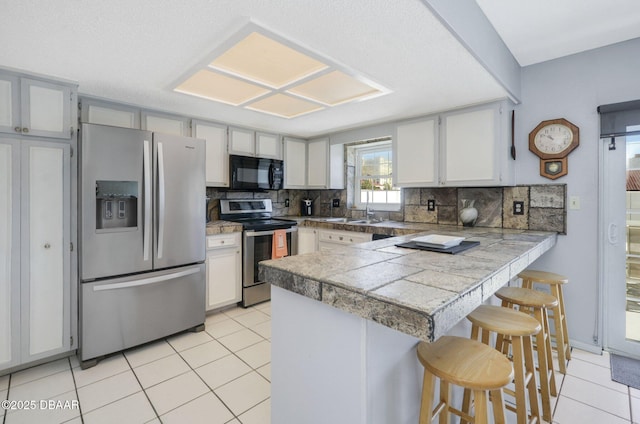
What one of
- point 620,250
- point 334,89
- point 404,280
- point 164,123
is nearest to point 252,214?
point 164,123

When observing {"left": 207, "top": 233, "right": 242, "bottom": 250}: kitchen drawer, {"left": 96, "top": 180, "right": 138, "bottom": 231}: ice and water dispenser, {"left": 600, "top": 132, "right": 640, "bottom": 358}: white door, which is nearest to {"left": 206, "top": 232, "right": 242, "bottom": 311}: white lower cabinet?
{"left": 207, "top": 233, "right": 242, "bottom": 250}: kitchen drawer

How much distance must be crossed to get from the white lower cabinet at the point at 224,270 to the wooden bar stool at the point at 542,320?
8.09ft

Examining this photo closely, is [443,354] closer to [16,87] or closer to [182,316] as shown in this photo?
[182,316]

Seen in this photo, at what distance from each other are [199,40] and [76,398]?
7.62 feet

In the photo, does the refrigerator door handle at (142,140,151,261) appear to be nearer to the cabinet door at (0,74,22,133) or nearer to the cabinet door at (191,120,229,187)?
the cabinet door at (0,74,22,133)

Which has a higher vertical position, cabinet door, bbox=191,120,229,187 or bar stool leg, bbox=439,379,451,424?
cabinet door, bbox=191,120,229,187

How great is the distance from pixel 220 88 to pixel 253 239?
158 centimetres

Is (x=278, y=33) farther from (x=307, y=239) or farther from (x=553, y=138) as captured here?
(x=307, y=239)

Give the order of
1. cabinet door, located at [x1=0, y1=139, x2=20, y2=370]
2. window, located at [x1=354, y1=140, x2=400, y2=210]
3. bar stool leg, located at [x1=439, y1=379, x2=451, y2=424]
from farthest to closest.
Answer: window, located at [x1=354, y1=140, x2=400, y2=210] → cabinet door, located at [x1=0, y1=139, x2=20, y2=370] → bar stool leg, located at [x1=439, y1=379, x2=451, y2=424]

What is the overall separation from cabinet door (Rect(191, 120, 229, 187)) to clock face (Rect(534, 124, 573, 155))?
316cm

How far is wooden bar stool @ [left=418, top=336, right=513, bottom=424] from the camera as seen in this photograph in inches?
39.3

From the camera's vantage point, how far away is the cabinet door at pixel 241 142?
3516mm

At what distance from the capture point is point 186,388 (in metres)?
1.93

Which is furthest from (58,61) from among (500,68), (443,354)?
(500,68)
